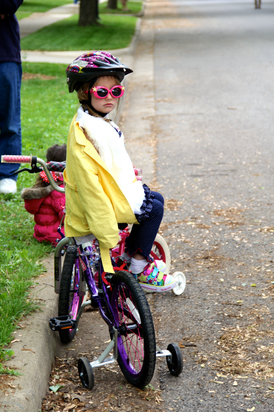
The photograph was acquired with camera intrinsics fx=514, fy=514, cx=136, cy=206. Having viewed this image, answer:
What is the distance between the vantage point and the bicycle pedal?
10.0 feet

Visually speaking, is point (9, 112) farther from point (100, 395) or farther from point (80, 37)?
point (80, 37)

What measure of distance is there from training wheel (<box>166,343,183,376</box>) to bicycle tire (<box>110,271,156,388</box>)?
16 centimetres

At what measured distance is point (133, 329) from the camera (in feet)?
9.11

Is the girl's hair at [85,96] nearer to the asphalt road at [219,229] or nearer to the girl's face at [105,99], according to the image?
the girl's face at [105,99]

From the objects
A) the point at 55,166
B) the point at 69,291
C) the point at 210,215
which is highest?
the point at 55,166

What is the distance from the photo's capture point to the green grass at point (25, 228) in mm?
3238

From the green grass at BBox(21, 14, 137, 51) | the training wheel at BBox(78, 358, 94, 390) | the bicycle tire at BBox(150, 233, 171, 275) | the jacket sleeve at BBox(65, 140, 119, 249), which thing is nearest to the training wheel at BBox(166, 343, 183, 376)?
the training wheel at BBox(78, 358, 94, 390)

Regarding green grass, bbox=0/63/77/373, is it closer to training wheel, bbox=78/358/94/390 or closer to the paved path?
the paved path

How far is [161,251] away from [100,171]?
1287 mm

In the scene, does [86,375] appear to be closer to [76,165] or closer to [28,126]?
[76,165]

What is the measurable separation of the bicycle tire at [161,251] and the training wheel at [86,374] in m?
1.14

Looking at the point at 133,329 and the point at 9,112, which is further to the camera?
the point at 9,112

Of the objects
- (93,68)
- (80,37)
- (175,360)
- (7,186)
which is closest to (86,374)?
(175,360)

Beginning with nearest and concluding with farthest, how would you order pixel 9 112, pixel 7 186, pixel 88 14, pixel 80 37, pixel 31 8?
pixel 9 112 → pixel 7 186 → pixel 80 37 → pixel 88 14 → pixel 31 8
